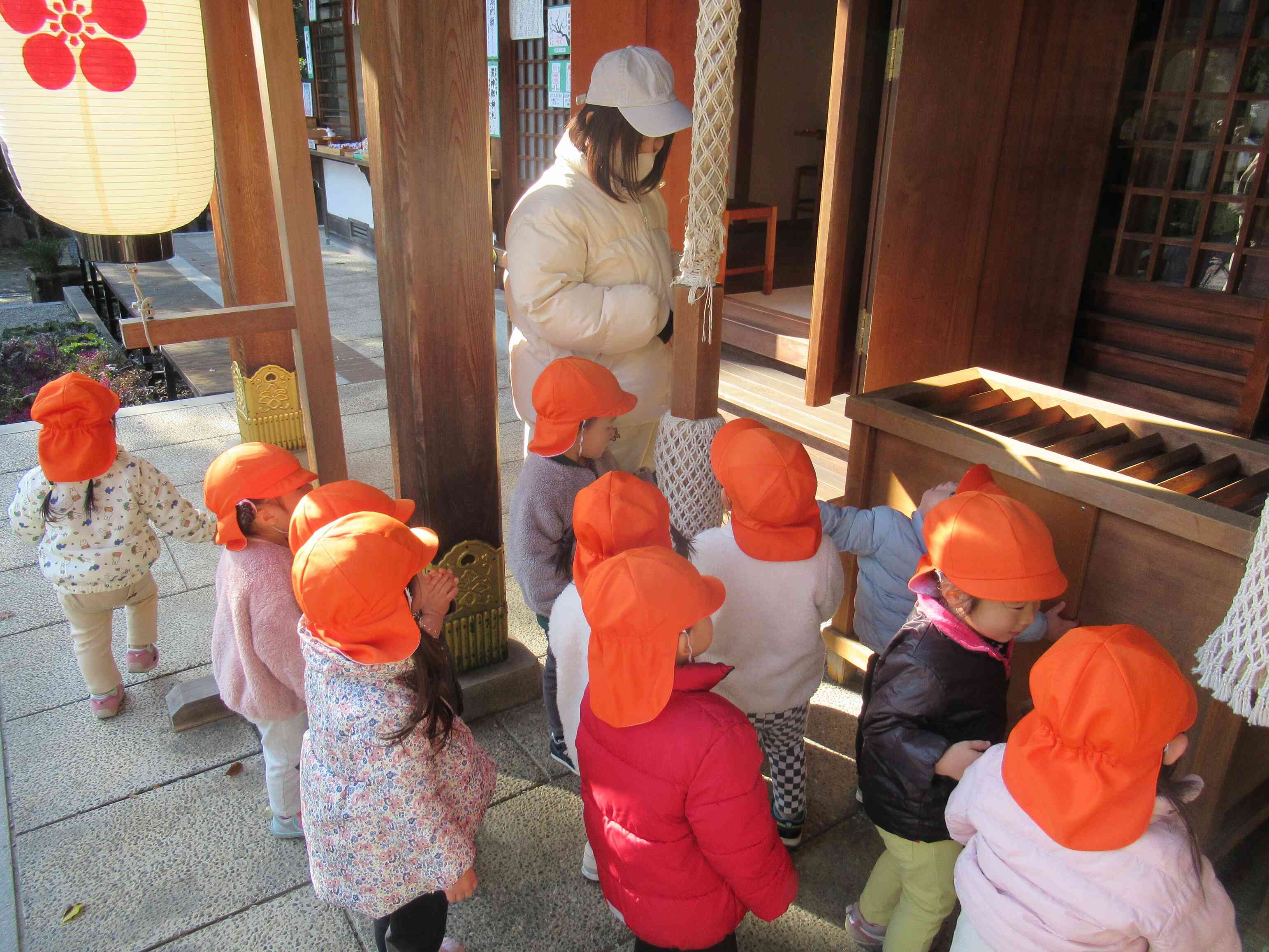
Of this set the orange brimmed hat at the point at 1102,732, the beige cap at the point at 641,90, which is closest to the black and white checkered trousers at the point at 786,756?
the orange brimmed hat at the point at 1102,732

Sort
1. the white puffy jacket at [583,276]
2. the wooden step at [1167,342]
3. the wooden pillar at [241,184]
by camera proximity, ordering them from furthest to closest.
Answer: the wooden pillar at [241,184]
the wooden step at [1167,342]
the white puffy jacket at [583,276]

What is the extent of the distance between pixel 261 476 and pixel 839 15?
Answer: 9.06 feet

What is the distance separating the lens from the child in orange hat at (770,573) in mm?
1987

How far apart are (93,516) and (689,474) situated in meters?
1.79

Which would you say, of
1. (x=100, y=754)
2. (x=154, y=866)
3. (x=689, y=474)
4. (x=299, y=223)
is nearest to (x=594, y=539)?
(x=689, y=474)

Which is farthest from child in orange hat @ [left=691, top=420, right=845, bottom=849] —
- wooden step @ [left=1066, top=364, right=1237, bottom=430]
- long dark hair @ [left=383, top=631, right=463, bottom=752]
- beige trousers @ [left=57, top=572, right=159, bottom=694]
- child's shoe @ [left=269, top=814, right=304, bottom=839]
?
wooden step @ [left=1066, top=364, right=1237, bottom=430]

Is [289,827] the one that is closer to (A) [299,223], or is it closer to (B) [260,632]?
(B) [260,632]

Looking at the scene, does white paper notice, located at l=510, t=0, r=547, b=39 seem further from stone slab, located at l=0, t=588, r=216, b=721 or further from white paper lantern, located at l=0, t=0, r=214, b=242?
stone slab, located at l=0, t=588, r=216, b=721

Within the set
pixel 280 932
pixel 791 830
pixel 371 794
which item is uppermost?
pixel 371 794

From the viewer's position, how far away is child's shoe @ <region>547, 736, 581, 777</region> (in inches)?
98.4

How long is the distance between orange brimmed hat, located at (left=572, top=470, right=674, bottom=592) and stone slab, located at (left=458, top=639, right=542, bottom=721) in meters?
1.07

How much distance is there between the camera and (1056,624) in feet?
7.32

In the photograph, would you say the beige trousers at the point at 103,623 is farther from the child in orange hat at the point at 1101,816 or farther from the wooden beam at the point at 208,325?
the child in orange hat at the point at 1101,816

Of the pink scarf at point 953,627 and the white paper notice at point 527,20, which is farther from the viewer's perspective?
the white paper notice at point 527,20
